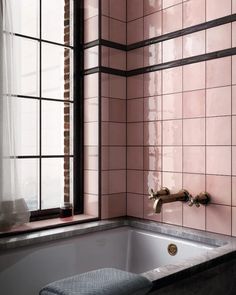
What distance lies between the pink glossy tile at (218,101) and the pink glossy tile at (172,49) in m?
0.28

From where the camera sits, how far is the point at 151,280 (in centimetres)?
110

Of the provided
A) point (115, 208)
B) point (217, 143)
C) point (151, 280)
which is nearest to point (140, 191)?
point (115, 208)

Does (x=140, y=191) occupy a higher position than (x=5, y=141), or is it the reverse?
(x=5, y=141)

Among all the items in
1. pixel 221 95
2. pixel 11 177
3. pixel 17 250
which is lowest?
pixel 17 250

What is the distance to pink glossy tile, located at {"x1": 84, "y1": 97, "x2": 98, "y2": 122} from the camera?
2.03m

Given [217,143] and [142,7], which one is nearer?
[217,143]

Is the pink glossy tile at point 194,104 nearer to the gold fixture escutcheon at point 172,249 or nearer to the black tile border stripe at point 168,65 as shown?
the black tile border stripe at point 168,65

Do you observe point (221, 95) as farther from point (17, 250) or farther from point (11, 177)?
point (17, 250)

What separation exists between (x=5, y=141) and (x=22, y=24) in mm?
682

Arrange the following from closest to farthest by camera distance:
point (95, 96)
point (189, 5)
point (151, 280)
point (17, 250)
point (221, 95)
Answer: point (151, 280), point (17, 250), point (221, 95), point (189, 5), point (95, 96)

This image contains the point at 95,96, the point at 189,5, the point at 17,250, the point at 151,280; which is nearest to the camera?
the point at 151,280

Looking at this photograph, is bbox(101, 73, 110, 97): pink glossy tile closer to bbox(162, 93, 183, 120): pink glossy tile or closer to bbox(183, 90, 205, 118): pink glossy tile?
bbox(162, 93, 183, 120): pink glossy tile

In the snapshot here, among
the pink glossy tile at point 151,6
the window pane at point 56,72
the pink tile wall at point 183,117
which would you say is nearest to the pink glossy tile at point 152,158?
the pink tile wall at point 183,117

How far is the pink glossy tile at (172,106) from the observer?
186 centimetres
